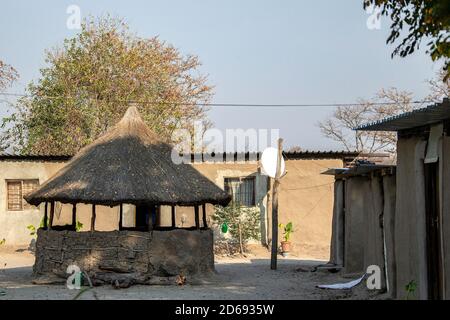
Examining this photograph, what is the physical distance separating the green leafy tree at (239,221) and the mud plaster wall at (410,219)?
38.8 ft

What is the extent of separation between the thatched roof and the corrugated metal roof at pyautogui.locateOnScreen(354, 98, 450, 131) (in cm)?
619

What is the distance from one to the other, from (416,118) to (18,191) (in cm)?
1704

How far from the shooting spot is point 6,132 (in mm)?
28453

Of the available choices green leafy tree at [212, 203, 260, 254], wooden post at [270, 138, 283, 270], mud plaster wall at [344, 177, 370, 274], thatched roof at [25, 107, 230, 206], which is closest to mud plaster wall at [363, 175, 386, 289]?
mud plaster wall at [344, 177, 370, 274]

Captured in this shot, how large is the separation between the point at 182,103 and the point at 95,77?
4822 mm

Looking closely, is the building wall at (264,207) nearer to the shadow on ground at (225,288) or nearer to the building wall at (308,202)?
the building wall at (308,202)

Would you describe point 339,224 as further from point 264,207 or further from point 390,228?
point 264,207

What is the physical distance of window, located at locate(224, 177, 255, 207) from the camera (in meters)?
23.0

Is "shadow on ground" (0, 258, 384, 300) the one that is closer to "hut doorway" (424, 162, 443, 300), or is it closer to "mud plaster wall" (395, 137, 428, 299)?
"mud plaster wall" (395, 137, 428, 299)

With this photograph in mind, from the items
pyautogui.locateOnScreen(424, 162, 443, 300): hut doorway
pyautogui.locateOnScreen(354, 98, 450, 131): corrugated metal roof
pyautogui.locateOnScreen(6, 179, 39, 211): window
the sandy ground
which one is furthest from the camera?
pyautogui.locateOnScreen(6, 179, 39, 211): window

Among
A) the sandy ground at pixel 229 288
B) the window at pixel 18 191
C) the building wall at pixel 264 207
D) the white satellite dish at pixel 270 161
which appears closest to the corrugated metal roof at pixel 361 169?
the sandy ground at pixel 229 288

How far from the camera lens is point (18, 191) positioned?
23000 mm

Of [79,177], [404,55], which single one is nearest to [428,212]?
[404,55]
